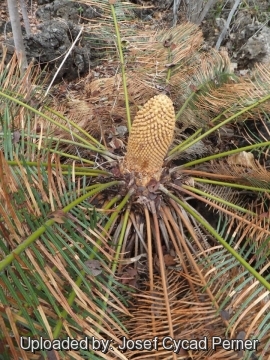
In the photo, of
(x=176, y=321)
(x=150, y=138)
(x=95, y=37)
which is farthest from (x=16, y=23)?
(x=176, y=321)

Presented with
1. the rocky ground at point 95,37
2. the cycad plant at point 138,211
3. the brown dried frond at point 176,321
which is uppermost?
the rocky ground at point 95,37

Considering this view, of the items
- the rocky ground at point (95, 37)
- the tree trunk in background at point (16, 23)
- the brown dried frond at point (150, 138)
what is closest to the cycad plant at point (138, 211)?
the brown dried frond at point (150, 138)

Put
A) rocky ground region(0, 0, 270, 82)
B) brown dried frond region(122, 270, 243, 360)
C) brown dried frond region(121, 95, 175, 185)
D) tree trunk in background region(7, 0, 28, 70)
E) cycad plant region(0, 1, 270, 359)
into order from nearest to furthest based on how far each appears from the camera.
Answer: cycad plant region(0, 1, 270, 359)
brown dried frond region(122, 270, 243, 360)
brown dried frond region(121, 95, 175, 185)
tree trunk in background region(7, 0, 28, 70)
rocky ground region(0, 0, 270, 82)

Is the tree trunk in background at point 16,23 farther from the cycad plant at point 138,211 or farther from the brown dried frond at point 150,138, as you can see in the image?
the brown dried frond at point 150,138

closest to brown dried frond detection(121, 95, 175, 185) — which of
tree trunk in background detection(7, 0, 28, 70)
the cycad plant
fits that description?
the cycad plant

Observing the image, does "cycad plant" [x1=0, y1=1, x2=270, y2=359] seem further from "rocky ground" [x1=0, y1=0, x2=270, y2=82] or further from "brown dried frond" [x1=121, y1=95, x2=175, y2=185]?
"rocky ground" [x1=0, y1=0, x2=270, y2=82]

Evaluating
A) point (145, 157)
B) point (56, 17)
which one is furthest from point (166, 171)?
point (56, 17)

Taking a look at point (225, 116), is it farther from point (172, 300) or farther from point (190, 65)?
point (172, 300)

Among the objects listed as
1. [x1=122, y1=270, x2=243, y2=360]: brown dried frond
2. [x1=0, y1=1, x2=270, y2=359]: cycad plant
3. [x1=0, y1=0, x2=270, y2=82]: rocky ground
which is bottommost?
[x1=122, y1=270, x2=243, y2=360]: brown dried frond
